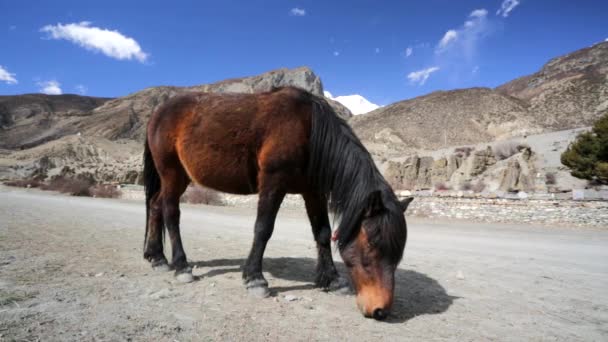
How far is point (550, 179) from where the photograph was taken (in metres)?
21.6

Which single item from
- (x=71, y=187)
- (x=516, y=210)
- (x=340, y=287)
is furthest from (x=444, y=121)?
(x=340, y=287)

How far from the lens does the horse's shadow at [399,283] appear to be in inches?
123

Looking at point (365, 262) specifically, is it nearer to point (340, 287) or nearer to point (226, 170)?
point (340, 287)

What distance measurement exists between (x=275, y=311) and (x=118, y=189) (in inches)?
1289

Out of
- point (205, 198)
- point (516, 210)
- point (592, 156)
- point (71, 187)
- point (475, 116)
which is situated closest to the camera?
point (516, 210)

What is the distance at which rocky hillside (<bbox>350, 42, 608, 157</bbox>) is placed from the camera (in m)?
55.0

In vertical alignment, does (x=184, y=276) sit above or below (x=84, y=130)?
below

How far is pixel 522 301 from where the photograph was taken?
11.5 ft

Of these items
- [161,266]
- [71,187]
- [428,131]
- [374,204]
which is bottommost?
[71,187]

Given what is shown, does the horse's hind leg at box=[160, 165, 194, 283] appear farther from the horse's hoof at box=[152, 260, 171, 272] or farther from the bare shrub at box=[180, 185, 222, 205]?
the bare shrub at box=[180, 185, 222, 205]

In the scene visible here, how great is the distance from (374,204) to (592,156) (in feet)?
77.4

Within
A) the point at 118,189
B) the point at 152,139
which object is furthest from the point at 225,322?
the point at 118,189

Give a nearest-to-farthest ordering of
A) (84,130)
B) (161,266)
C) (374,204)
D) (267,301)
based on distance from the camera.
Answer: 1. (374,204)
2. (267,301)
3. (161,266)
4. (84,130)

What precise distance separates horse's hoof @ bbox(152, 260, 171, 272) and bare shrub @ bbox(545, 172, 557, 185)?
2407 centimetres
